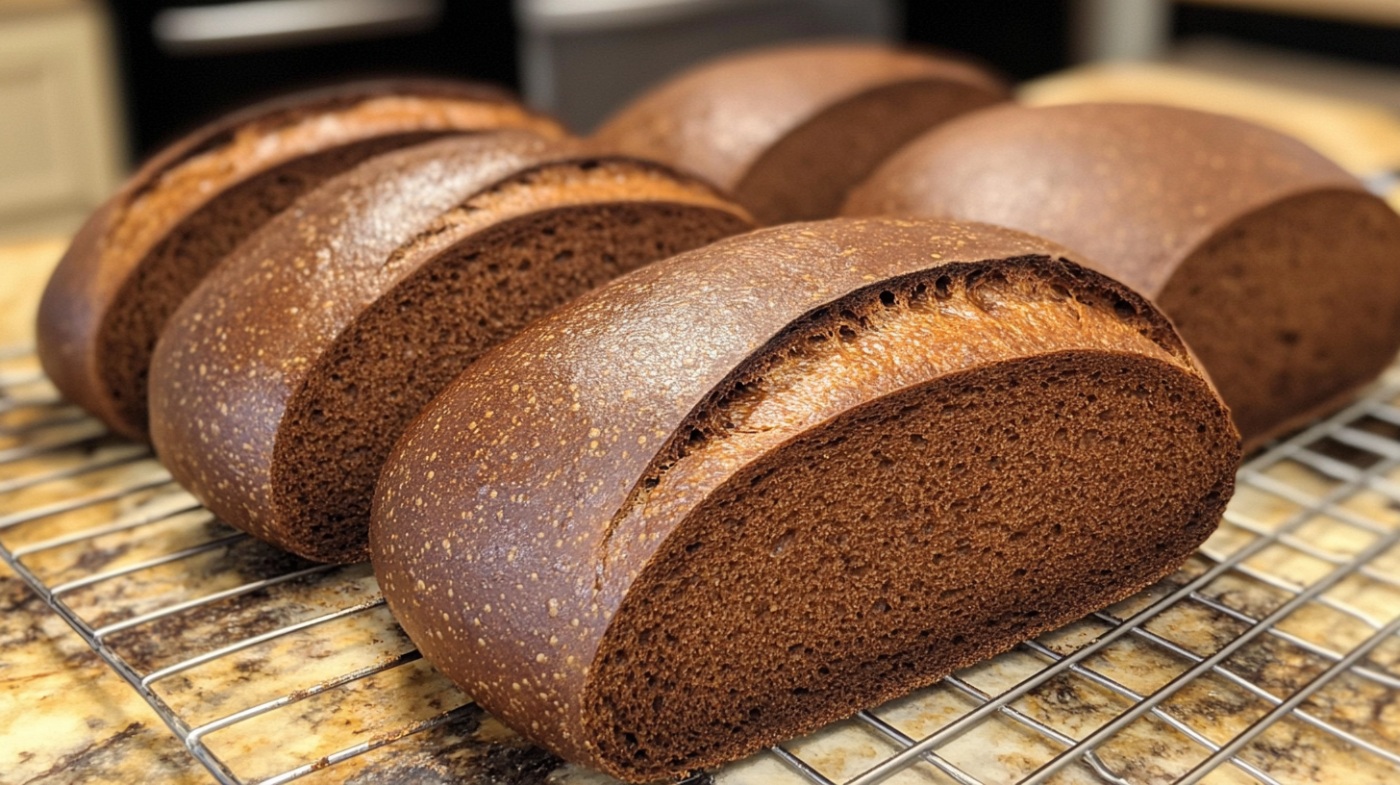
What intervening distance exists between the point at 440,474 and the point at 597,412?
0.18 m

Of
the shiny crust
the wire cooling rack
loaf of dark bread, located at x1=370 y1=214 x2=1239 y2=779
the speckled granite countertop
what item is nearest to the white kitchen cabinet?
the shiny crust

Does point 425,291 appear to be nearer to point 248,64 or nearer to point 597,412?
point 597,412

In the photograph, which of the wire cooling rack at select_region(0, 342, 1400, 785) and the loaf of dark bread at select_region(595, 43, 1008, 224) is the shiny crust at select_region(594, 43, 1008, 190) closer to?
the loaf of dark bread at select_region(595, 43, 1008, 224)

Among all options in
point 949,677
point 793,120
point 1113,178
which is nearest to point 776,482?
point 949,677

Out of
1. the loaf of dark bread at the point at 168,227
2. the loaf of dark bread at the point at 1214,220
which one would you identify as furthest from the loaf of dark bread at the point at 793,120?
the loaf of dark bread at the point at 168,227

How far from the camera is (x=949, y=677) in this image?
4.71 feet

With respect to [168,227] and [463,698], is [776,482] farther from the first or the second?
[168,227]

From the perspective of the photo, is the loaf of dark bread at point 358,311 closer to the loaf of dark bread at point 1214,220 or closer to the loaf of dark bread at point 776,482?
the loaf of dark bread at point 776,482

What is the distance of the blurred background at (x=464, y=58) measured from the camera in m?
3.64

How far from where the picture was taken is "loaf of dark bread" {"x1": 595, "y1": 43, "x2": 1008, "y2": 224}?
2.27 meters

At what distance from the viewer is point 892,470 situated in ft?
4.37

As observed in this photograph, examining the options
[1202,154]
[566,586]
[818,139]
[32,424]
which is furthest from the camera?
[818,139]

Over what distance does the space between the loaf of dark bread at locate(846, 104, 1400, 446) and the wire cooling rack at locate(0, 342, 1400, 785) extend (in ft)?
0.63

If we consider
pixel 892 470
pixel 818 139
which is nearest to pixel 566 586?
pixel 892 470
